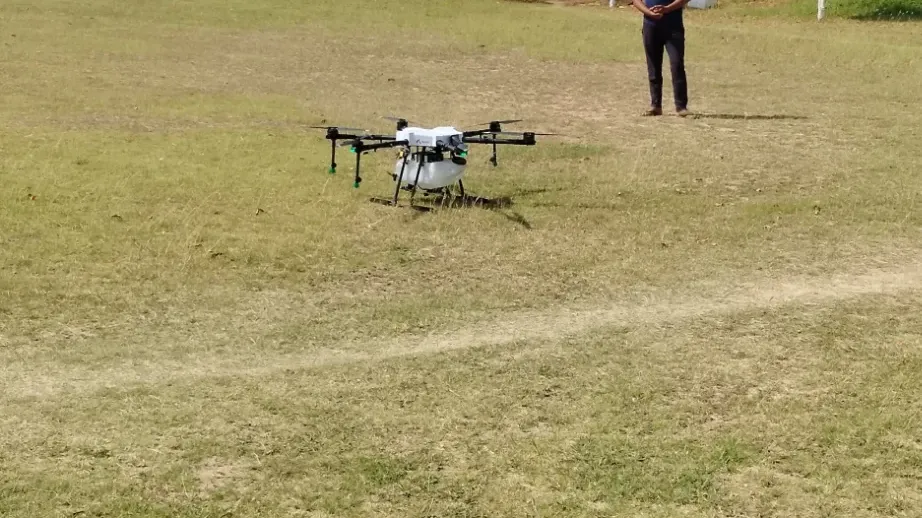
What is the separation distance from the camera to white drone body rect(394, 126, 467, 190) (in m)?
8.02

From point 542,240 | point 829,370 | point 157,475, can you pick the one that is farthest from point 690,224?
point 157,475

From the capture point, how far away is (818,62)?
56.0 ft

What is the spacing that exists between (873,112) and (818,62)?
15.1ft

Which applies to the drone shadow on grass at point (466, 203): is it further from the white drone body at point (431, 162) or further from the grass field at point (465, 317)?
the white drone body at point (431, 162)

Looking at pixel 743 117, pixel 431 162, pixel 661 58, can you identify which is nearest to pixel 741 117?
pixel 743 117

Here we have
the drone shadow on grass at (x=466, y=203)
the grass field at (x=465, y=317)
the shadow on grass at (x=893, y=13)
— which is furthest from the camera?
the shadow on grass at (x=893, y=13)

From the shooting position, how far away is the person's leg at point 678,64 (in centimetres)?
1256

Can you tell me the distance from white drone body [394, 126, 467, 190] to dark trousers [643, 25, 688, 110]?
5.23 meters

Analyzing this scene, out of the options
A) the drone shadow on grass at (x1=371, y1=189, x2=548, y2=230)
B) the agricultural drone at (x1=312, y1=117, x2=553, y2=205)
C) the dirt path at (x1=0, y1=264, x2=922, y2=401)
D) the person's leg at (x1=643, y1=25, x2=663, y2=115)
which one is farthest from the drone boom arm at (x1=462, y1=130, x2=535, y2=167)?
the person's leg at (x1=643, y1=25, x2=663, y2=115)

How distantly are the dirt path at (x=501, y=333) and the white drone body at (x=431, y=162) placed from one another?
6.98 ft

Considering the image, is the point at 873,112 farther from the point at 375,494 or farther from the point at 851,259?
the point at 375,494

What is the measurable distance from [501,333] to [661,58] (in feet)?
A: 24.5

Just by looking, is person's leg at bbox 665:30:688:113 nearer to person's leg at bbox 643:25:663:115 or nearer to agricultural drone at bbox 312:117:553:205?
person's leg at bbox 643:25:663:115

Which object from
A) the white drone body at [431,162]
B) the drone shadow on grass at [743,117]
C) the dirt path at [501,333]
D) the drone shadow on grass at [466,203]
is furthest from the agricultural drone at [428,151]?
the drone shadow on grass at [743,117]
